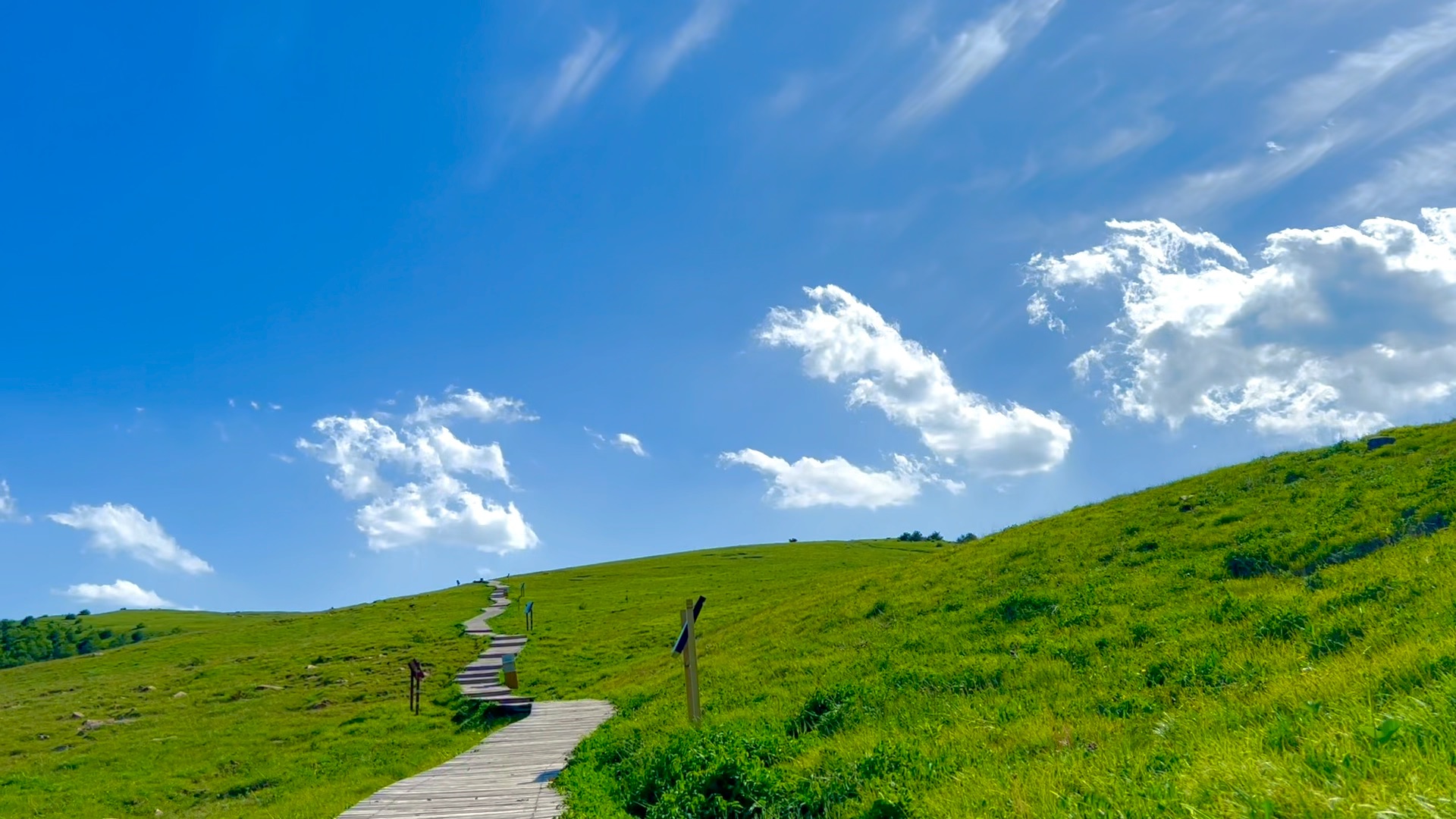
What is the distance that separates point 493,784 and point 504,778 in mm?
479

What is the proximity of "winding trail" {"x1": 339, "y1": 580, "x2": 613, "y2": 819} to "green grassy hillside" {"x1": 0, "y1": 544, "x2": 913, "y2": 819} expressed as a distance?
2.53 m

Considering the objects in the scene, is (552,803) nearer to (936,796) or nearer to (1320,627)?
(936,796)

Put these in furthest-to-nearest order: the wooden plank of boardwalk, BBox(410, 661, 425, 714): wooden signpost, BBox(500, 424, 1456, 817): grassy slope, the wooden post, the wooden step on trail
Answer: BBox(410, 661, 425, 714): wooden signpost
the wooden step on trail
the wooden post
the wooden plank of boardwalk
BBox(500, 424, 1456, 817): grassy slope

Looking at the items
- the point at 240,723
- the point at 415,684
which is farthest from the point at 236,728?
the point at 415,684

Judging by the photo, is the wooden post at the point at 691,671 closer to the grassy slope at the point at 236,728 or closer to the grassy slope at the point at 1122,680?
the grassy slope at the point at 1122,680

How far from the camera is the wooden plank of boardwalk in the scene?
1153cm

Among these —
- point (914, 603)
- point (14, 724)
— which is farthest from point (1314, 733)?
point (14, 724)

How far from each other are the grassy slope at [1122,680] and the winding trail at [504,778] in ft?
2.92

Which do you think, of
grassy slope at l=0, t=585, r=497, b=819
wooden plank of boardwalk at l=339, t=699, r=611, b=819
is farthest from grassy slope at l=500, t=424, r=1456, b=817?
grassy slope at l=0, t=585, r=497, b=819

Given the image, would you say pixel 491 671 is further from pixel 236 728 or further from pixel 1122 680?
pixel 1122 680

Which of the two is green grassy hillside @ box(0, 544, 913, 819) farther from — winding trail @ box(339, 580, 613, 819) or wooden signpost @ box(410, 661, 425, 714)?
winding trail @ box(339, 580, 613, 819)

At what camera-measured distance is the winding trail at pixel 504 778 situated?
11594 mm

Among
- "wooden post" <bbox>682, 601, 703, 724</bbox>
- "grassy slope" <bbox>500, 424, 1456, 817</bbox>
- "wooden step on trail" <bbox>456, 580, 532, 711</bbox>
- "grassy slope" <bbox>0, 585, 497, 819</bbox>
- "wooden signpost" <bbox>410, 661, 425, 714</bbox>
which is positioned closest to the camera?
"grassy slope" <bbox>500, 424, 1456, 817</bbox>

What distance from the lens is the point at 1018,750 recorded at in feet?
29.6
